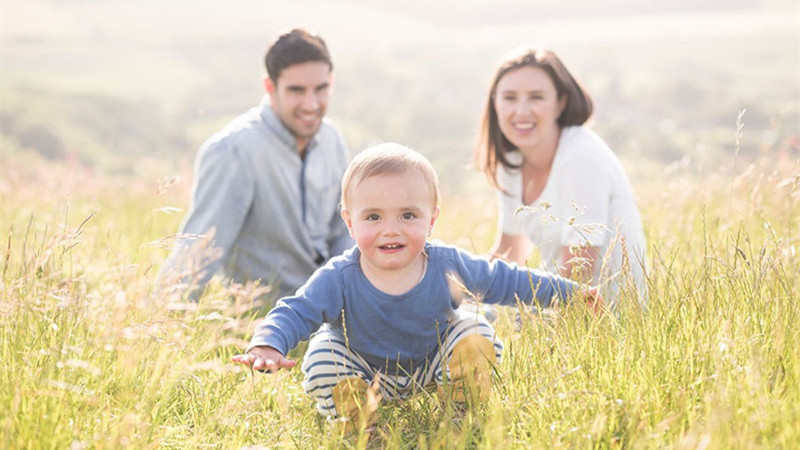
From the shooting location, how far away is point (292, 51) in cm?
491

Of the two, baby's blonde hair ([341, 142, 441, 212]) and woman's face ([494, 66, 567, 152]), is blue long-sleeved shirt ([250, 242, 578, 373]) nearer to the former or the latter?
baby's blonde hair ([341, 142, 441, 212])

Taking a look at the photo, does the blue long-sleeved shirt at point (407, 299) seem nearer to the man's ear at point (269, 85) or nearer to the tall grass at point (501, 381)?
the tall grass at point (501, 381)

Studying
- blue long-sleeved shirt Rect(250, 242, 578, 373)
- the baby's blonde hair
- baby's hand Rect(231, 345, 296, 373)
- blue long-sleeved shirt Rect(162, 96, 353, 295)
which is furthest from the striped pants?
blue long-sleeved shirt Rect(162, 96, 353, 295)

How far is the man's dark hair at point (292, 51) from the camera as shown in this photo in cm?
491

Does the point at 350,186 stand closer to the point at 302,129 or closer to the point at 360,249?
the point at 360,249

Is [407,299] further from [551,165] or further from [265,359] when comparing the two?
[551,165]

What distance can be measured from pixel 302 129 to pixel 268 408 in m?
2.30

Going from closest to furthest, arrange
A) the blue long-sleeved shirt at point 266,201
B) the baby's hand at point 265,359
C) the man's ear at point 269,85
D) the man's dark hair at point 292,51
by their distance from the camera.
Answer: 1. the baby's hand at point 265,359
2. the blue long-sleeved shirt at point 266,201
3. the man's dark hair at point 292,51
4. the man's ear at point 269,85

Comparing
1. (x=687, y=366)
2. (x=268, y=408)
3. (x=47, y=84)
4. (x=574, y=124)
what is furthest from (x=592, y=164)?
(x=47, y=84)

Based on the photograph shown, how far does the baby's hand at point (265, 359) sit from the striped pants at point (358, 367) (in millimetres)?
314

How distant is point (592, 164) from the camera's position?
4035 millimetres

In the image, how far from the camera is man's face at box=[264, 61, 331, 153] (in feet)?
16.2

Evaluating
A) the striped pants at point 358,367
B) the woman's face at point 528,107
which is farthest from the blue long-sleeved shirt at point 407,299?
the woman's face at point 528,107

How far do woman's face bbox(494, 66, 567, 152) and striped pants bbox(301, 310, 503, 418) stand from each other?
155 centimetres
